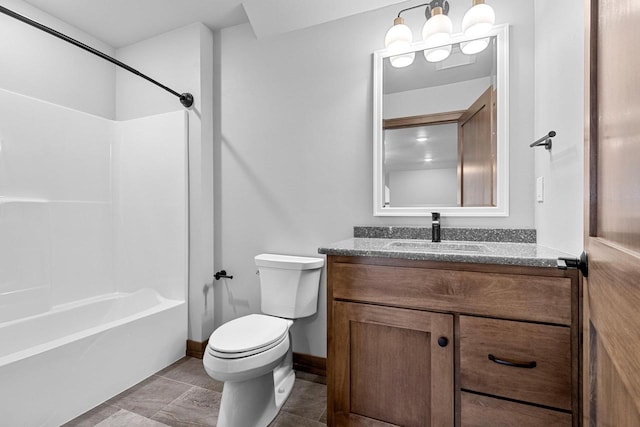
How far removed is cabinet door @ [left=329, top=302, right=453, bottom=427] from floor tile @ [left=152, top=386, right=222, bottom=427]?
689mm

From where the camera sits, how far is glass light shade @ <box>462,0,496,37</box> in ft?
4.91

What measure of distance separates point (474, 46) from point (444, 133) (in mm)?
471

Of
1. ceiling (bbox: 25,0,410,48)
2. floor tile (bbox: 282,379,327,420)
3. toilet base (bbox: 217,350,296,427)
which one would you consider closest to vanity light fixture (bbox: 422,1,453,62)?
ceiling (bbox: 25,0,410,48)

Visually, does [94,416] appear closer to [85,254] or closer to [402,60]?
[85,254]

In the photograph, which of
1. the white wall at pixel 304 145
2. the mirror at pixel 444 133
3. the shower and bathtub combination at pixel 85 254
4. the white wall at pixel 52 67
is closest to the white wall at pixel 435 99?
the mirror at pixel 444 133

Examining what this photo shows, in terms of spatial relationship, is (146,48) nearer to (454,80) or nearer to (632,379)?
(454,80)

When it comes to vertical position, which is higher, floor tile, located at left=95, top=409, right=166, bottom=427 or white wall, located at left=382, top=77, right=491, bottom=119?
white wall, located at left=382, top=77, right=491, bottom=119

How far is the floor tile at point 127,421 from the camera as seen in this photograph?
149 centimetres

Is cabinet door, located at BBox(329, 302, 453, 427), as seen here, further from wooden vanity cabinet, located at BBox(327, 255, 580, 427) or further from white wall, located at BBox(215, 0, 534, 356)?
white wall, located at BBox(215, 0, 534, 356)

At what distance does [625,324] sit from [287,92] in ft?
6.60

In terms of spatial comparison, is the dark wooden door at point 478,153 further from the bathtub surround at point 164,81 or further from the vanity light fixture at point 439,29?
the bathtub surround at point 164,81

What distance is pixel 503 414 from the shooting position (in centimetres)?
111

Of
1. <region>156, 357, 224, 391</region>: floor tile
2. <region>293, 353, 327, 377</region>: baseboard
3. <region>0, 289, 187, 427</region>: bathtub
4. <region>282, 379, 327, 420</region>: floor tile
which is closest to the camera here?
<region>0, 289, 187, 427</region>: bathtub

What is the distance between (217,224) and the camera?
90.6 inches
